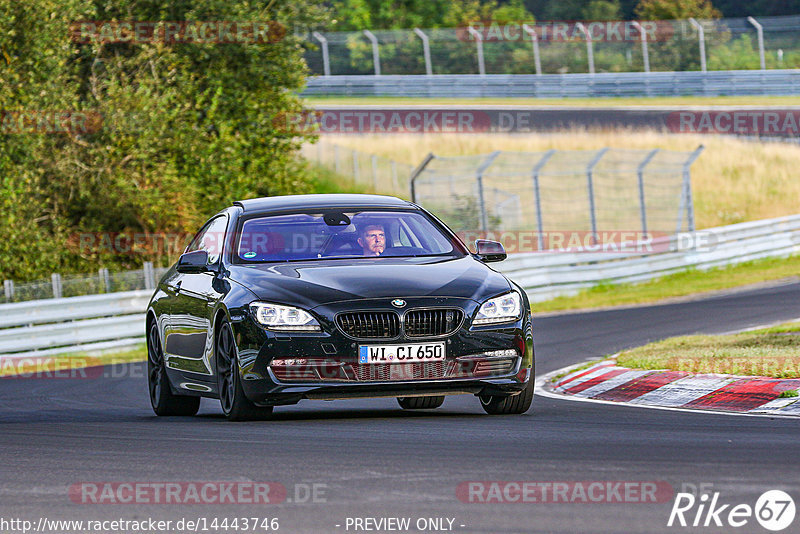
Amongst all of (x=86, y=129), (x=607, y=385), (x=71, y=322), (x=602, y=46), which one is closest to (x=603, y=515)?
(x=607, y=385)

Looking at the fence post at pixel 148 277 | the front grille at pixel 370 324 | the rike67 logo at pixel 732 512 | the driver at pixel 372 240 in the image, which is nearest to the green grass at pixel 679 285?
the fence post at pixel 148 277

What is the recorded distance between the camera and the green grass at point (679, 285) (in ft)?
82.0

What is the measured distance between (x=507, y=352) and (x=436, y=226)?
5.21 ft

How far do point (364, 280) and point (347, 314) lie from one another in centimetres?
34

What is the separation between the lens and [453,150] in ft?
146

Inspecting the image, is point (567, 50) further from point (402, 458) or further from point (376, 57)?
point (402, 458)

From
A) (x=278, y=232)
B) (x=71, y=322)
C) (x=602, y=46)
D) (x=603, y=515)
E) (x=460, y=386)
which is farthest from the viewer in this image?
(x=602, y=46)

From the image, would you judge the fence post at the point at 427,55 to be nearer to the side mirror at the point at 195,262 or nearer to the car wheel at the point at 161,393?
the car wheel at the point at 161,393

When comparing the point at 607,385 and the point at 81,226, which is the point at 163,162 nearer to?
the point at 81,226

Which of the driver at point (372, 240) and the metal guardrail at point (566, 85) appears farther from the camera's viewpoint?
the metal guardrail at point (566, 85)

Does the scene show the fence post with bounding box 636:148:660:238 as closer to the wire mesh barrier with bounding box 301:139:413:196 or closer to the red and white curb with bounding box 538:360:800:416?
the wire mesh barrier with bounding box 301:139:413:196

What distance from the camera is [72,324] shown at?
816 inches

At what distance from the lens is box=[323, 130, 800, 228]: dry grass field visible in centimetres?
3959

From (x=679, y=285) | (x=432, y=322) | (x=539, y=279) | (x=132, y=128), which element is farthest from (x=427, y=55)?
(x=432, y=322)
